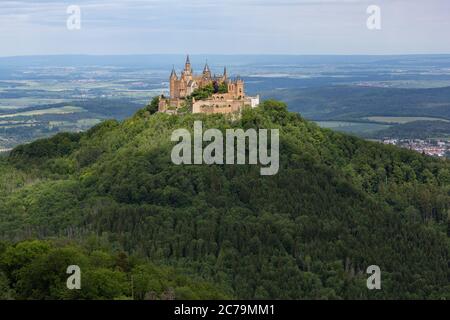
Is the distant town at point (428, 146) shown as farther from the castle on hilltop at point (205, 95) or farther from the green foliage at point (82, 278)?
the green foliage at point (82, 278)

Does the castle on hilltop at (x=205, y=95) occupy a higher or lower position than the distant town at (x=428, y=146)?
higher

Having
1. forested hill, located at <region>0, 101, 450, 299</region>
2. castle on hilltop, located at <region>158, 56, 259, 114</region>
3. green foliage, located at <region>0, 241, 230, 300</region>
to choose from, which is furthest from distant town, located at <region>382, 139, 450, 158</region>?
green foliage, located at <region>0, 241, 230, 300</region>

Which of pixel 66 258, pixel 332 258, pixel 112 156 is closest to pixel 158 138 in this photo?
pixel 112 156

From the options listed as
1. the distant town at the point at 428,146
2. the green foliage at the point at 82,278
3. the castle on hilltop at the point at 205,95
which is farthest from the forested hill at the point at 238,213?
the distant town at the point at 428,146

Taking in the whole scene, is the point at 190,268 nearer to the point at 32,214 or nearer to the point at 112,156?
the point at 32,214

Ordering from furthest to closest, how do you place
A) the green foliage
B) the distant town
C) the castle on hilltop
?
the distant town → the castle on hilltop → the green foliage

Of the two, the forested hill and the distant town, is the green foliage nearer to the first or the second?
the forested hill
